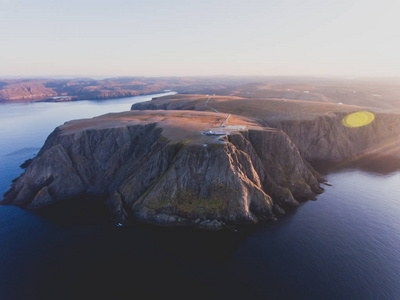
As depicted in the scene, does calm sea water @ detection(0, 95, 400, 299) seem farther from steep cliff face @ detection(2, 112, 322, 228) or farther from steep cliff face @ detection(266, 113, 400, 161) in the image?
steep cliff face @ detection(266, 113, 400, 161)

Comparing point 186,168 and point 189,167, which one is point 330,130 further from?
point 186,168

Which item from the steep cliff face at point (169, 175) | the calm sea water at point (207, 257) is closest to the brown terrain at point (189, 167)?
the steep cliff face at point (169, 175)

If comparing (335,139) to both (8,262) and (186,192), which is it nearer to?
(186,192)

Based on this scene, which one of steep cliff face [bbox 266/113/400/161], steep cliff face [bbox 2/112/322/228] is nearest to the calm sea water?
steep cliff face [bbox 2/112/322/228]

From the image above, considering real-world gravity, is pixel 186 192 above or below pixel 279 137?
below

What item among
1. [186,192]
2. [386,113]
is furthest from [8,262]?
[386,113]

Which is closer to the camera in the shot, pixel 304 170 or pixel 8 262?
pixel 8 262

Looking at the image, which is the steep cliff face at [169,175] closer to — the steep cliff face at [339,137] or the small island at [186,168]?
the small island at [186,168]
